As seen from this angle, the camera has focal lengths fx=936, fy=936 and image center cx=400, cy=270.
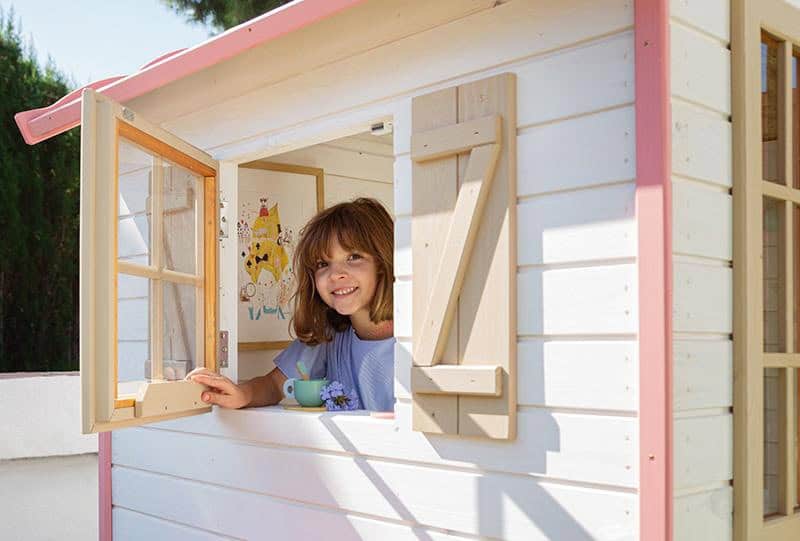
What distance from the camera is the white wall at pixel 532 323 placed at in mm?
2373

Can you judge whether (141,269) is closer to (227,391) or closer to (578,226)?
(227,391)

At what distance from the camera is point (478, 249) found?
267 cm

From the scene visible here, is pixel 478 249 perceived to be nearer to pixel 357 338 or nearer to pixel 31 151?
pixel 357 338

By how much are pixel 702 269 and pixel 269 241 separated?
9.29 ft

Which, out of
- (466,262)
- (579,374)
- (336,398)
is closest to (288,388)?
(336,398)

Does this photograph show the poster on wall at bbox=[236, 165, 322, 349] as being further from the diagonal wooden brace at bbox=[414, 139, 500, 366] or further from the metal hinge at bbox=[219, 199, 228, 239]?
the diagonal wooden brace at bbox=[414, 139, 500, 366]

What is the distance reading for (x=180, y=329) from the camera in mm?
3584

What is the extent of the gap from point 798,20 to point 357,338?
2.15 metres

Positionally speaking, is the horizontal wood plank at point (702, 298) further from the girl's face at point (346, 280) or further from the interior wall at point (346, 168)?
the interior wall at point (346, 168)

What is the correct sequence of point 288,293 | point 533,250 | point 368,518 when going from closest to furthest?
1. point 533,250
2. point 368,518
3. point 288,293

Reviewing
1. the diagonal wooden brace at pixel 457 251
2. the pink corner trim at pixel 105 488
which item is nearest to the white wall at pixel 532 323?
the diagonal wooden brace at pixel 457 251

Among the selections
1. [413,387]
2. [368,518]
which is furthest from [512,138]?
[368,518]

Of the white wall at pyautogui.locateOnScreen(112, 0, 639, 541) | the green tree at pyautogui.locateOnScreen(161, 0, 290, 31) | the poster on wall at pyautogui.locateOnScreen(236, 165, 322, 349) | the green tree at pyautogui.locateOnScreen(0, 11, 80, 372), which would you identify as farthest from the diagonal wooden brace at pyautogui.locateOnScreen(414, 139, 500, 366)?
the green tree at pyautogui.locateOnScreen(0, 11, 80, 372)

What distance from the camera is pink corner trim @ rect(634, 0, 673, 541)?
2.22 meters
